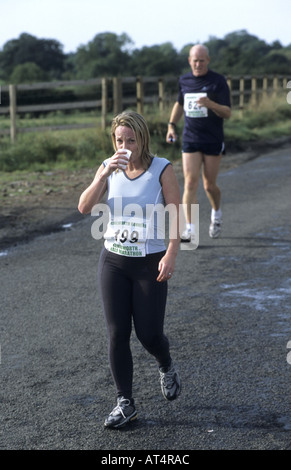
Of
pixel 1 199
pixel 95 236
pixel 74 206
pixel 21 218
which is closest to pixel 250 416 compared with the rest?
pixel 95 236

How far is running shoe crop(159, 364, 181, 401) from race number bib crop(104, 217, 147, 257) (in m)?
0.71

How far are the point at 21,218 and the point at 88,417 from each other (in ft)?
21.6

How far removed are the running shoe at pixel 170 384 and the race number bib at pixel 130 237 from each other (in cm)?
71

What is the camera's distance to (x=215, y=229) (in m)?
8.99

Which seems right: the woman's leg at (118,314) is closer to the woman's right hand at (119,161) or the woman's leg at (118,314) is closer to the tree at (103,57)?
the woman's right hand at (119,161)

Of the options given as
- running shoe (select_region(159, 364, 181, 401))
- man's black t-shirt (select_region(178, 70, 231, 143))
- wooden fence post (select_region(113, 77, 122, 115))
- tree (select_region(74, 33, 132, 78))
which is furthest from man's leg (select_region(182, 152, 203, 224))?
tree (select_region(74, 33, 132, 78))

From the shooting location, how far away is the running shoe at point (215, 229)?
895 cm

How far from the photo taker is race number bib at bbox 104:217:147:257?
4035 mm

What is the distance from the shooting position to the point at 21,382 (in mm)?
4695

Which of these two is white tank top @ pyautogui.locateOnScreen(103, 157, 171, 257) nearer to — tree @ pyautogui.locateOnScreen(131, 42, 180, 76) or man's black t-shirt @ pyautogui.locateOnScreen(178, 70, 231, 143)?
man's black t-shirt @ pyautogui.locateOnScreen(178, 70, 231, 143)

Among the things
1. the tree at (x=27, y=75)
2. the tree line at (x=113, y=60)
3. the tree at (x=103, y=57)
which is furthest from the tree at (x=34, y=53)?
the tree at (x=27, y=75)

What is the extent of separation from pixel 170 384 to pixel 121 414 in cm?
39

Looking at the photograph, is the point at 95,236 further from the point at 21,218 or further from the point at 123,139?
the point at 123,139

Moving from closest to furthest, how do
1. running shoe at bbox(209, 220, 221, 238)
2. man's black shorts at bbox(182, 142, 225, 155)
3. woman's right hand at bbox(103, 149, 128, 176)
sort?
1. woman's right hand at bbox(103, 149, 128, 176)
2. man's black shorts at bbox(182, 142, 225, 155)
3. running shoe at bbox(209, 220, 221, 238)
